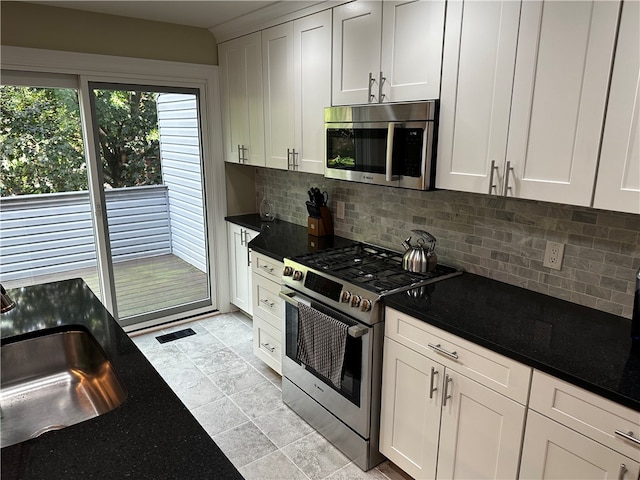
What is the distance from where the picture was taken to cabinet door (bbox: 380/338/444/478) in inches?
76.4

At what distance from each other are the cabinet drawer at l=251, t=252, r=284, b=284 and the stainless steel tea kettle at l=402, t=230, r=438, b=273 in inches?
31.4

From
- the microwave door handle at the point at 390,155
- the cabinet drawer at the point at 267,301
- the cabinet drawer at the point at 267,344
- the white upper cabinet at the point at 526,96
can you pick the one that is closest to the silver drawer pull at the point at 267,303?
the cabinet drawer at the point at 267,301

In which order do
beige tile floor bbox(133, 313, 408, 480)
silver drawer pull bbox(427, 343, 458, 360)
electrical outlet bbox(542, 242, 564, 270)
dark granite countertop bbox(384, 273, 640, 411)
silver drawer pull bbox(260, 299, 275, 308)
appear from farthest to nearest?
silver drawer pull bbox(260, 299, 275, 308) < beige tile floor bbox(133, 313, 408, 480) < electrical outlet bbox(542, 242, 564, 270) < silver drawer pull bbox(427, 343, 458, 360) < dark granite countertop bbox(384, 273, 640, 411)

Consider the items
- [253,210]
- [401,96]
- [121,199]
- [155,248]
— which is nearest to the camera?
[401,96]

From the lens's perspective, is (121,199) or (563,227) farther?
(121,199)

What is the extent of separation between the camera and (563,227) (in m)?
2.01

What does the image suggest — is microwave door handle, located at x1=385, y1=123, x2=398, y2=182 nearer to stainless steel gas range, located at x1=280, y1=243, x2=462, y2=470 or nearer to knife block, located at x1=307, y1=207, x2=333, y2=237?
stainless steel gas range, located at x1=280, y1=243, x2=462, y2=470

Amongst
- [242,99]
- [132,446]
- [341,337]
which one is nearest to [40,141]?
[242,99]

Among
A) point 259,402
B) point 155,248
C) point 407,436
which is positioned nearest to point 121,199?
point 155,248

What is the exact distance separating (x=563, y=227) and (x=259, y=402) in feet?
6.59

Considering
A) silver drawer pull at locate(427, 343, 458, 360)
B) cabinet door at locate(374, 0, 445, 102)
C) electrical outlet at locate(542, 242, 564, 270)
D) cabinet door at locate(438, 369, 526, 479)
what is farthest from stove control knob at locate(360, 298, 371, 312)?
cabinet door at locate(374, 0, 445, 102)

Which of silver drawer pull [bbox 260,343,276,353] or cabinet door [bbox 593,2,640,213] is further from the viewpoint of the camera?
silver drawer pull [bbox 260,343,276,353]

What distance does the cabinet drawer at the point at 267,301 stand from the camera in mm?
2900

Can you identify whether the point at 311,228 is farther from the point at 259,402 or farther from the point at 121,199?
the point at 121,199
